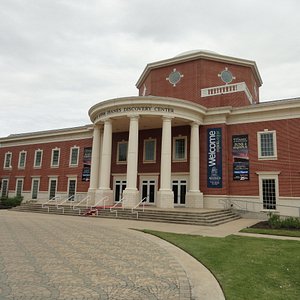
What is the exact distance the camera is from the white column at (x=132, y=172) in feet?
74.8

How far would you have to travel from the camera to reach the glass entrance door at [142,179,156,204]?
2753cm

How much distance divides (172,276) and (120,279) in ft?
4.13

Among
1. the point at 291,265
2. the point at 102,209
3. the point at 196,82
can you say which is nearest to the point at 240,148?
the point at 196,82

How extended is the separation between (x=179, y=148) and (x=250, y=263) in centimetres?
1965

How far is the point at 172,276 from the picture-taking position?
22.7 feet

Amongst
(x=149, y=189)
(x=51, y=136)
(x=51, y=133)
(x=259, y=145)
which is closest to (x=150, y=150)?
(x=149, y=189)

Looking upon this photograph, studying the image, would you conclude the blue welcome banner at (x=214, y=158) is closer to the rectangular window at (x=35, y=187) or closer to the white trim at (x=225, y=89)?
the white trim at (x=225, y=89)

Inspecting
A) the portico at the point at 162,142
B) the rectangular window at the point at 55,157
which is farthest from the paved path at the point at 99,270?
the rectangular window at the point at 55,157

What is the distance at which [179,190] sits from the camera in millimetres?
26562

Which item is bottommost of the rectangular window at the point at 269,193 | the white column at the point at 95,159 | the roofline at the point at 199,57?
the rectangular window at the point at 269,193

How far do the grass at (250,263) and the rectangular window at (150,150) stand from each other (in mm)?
15947

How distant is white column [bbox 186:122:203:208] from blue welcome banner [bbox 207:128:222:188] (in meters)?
1.05

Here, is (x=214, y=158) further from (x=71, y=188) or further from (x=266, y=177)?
(x=71, y=188)

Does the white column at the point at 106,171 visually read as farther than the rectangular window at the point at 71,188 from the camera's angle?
No
